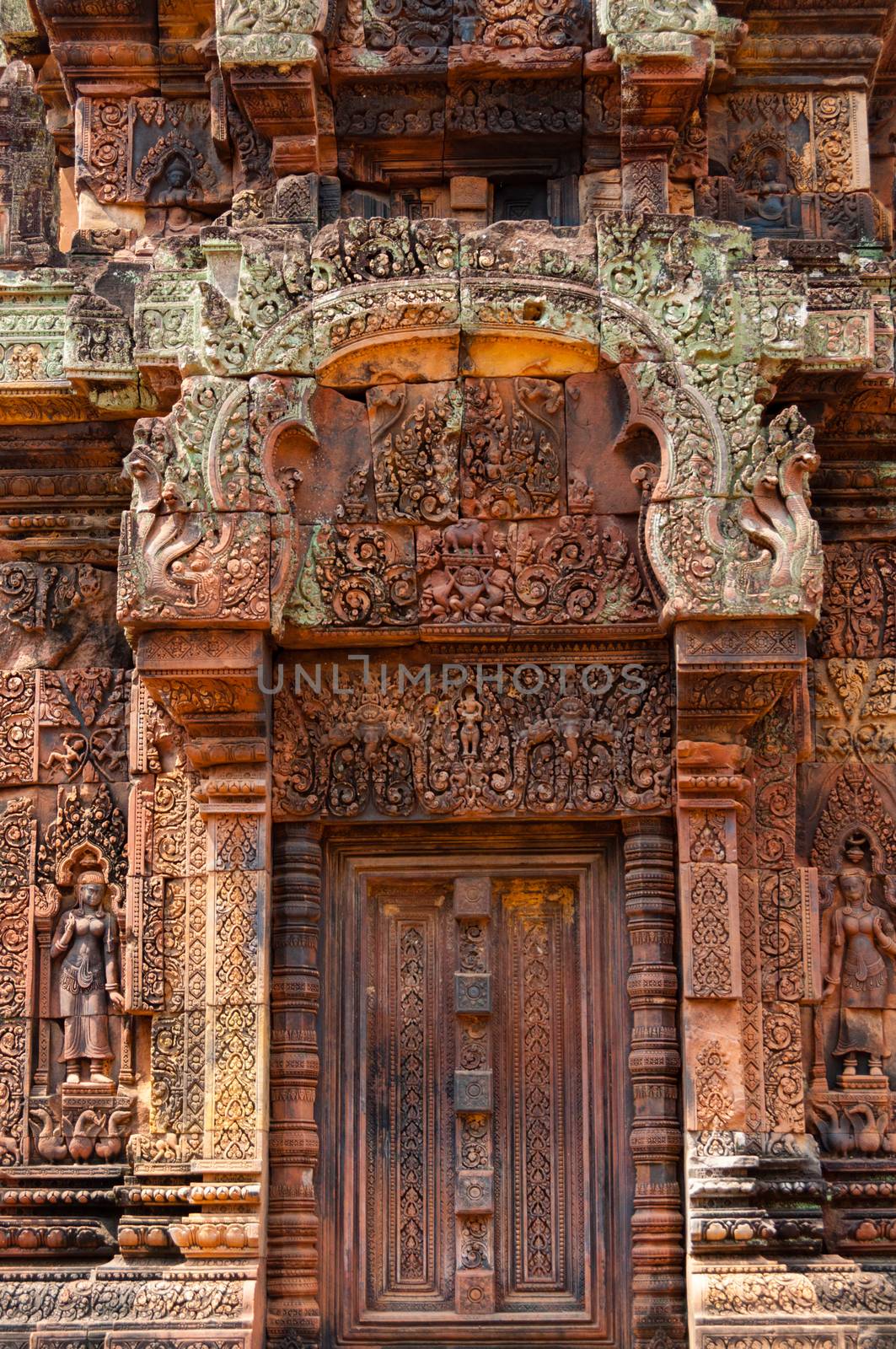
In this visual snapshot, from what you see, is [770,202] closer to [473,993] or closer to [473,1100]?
[473,993]

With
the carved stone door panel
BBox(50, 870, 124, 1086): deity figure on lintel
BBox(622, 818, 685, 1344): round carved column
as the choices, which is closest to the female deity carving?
BBox(622, 818, 685, 1344): round carved column

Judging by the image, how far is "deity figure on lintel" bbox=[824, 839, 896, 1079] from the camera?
881 centimetres

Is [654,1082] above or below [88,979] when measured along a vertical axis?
below

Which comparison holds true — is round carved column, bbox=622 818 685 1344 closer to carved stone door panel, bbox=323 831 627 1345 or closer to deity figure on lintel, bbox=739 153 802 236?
carved stone door panel, bbox=323 831 627 1345

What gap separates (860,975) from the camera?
29.0ft

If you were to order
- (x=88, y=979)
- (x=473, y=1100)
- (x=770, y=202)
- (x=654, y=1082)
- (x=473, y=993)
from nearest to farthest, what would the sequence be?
1. (x=654, y=1082)
2. (x=473, y=1100)
3. (x=473, y=993)
4. (x=88, y=979)
5. (x=770, y=202)

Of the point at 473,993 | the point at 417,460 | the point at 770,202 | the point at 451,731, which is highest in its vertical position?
the point at 770,202

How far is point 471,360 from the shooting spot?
8.71 meters

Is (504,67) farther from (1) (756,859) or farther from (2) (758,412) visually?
(1) (756,859)

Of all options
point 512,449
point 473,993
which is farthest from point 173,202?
point 473,993

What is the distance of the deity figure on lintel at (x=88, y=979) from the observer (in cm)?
890

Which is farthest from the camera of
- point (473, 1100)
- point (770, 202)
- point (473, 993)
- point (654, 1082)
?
point (770, 202)

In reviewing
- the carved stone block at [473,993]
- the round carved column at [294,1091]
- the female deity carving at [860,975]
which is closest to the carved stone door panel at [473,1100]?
the carved stone block at [473,993]

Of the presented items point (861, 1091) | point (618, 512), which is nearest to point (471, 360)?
point (618, 512)
